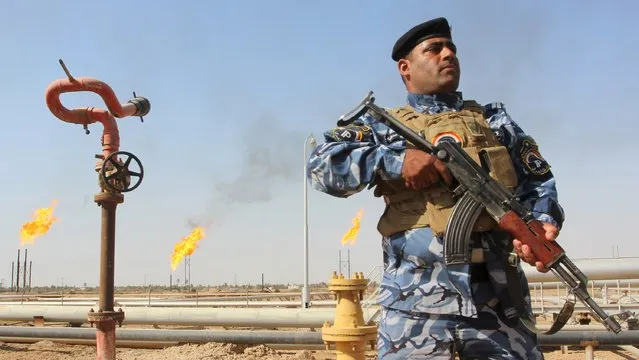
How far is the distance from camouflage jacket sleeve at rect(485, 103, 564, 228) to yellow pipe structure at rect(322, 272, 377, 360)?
195 cm

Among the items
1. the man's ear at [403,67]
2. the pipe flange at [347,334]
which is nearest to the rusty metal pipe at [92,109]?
the pipe flange at [347,334]

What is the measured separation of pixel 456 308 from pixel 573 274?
0.46m

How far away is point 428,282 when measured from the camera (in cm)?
217

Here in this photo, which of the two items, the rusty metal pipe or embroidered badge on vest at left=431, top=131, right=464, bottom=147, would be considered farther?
the rusty metal pipe

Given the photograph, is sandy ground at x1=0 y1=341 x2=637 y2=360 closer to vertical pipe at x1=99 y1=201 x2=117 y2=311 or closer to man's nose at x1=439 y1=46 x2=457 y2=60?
vertical pipe at x1=99 y1=201 x2=117 y2=311

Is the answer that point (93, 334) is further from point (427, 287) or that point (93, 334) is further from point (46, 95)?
point (427, 287)

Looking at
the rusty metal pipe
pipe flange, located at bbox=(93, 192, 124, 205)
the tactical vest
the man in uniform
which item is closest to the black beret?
the man in uniform

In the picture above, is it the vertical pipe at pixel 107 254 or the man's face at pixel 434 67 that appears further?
the vertical pipe at pixel 107 254

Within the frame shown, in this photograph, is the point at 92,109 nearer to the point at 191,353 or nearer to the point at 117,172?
the point at 117,172

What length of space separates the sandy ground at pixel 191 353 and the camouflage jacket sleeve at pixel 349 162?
4.35 metres

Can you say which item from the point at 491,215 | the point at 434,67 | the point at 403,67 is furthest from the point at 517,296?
the point at 403,67

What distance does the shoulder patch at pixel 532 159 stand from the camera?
2.41 m

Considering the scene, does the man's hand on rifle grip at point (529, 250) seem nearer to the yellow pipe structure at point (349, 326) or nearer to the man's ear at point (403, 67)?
the man's ear at point (403, 67)

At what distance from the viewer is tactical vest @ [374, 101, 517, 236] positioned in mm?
2223
